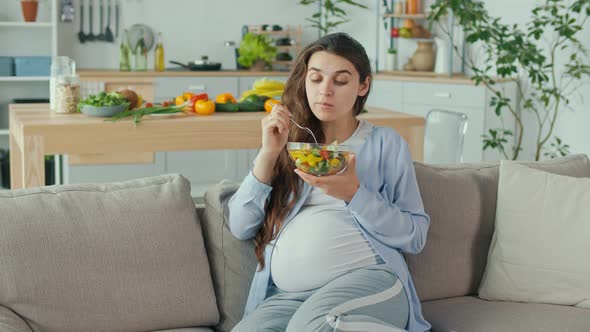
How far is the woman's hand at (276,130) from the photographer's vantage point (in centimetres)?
217

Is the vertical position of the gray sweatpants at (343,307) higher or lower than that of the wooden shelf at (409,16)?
lower

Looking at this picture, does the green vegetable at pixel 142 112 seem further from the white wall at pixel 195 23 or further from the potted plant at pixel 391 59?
the potted plant at pixel 391 59

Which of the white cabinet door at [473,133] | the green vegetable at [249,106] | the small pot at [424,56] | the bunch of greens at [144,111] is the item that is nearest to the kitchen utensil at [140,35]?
the small pot at [424,56]

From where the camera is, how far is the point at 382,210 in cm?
210

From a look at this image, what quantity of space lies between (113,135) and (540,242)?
1.81 metres

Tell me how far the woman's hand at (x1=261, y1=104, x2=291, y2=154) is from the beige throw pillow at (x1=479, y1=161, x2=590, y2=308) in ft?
2.55

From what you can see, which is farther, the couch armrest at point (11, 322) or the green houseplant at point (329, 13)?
the green houseplant at point (329, 13)

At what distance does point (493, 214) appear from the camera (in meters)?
2.62

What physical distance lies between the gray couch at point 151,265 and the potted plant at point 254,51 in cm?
415

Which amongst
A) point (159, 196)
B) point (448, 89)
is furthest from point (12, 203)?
point (448, 89)

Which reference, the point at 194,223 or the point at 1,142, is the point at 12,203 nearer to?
the point at 194,223

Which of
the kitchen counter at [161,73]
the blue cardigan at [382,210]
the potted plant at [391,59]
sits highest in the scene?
the potted plant at [391,59]

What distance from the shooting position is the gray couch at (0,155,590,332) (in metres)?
2.08

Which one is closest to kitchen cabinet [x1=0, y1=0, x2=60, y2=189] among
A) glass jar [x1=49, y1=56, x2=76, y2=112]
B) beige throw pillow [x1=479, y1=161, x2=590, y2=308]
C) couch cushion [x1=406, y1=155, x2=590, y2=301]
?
glass jar [x1=49, y1=56, x2=76, y2=112]
